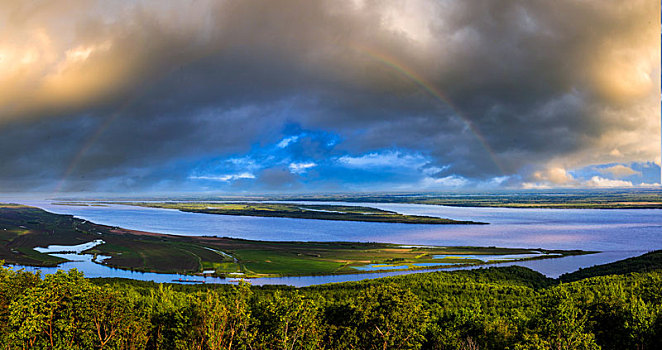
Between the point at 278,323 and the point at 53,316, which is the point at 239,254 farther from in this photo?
the point at 53,316

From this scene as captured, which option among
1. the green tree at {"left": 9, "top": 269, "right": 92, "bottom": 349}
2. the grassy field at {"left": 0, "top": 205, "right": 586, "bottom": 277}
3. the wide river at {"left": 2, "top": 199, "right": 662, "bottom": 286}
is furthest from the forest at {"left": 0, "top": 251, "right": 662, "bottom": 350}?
the grassy field at {"left": 0, "top": 205, "right": 586, "bottom": 277}

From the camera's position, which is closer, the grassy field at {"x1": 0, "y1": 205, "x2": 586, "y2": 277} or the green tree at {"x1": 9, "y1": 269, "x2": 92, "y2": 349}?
the green tree at {"x1": 9, "y1": 269, "x2": 92, "y2": 349}

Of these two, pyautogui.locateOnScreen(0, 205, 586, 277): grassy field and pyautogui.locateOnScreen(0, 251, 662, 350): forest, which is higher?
pyautogui.locateOnScreen(0, 251, 662, 350): forest

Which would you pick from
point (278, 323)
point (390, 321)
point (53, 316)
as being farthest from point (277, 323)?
point (53, 316)

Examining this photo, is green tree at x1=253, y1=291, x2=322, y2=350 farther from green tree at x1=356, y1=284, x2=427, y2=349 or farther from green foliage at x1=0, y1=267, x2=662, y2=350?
green tree at x1=356, y1=284, x2=427, y2=349

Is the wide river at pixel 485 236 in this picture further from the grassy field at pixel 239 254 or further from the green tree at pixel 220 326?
the green tree at pixel 220 326

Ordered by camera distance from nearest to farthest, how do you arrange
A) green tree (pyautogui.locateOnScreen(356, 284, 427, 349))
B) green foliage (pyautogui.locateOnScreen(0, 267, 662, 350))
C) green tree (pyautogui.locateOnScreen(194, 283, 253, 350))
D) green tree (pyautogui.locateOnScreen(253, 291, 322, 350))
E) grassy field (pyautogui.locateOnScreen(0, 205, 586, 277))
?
1. green foliage (pyautogui.locateOnScreen(0, 267, 662, 350))
2. green tree (pyautogui.locateOnScreen(194, 283, 253, 350))
3. green tree (pyautogui.locateOnScreen(253, 291, 322, 350))
4. green tree (pyautogui.locateOnScreen(356, 284, 427, 349))
5. grassy field (pyautogui.locateOnScreen(0, 205, 586, 277))

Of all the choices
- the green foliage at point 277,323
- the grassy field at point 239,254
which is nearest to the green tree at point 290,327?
the green foliage at point 277,323

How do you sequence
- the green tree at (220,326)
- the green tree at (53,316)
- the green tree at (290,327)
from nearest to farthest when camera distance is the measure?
the green tree at (53,316) → the green tree at (220,326) → the green tree at (290,327)

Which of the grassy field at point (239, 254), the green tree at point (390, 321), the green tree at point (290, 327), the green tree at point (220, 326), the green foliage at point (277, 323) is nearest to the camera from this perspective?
the green foliage at point (277, 323)
